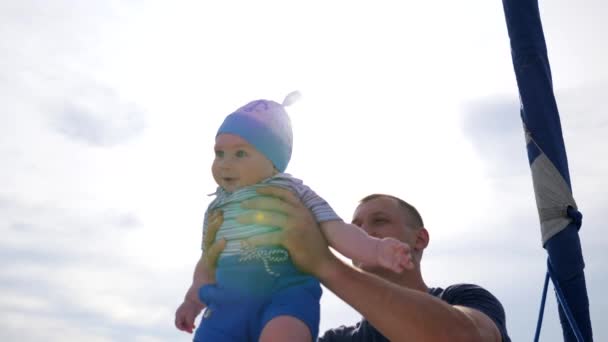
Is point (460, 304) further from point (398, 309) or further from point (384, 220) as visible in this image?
point (384, 220)

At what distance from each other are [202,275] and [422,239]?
9.48ft

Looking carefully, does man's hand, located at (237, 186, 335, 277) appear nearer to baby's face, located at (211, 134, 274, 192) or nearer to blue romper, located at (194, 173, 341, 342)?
blue romper, located at (194, 173, 341, 342)

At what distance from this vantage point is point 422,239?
659 centimetres

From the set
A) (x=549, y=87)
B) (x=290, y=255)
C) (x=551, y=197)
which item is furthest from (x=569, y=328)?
(x=290, y=255)

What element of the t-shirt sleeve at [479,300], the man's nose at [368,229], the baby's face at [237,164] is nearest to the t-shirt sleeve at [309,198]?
the baby's face at [237,164]

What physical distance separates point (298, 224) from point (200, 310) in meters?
1.08

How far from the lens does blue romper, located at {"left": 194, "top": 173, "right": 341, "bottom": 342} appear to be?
3.77 metres

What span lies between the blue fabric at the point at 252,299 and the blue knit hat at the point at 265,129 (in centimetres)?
81

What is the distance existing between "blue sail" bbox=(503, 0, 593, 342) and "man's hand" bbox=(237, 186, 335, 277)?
7.75ft

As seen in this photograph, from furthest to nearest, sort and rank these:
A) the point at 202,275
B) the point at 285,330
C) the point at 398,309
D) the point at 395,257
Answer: the point at 202,275 → the point at 398,309 → the point at 285,330 → the point at 395,257

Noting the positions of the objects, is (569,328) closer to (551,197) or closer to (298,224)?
(551,197)

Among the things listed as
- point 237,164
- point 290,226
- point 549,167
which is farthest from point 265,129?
point 549,167

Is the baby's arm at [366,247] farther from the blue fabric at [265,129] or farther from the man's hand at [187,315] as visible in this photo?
the man's hand at [187,315]

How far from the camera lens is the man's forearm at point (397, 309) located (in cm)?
409
